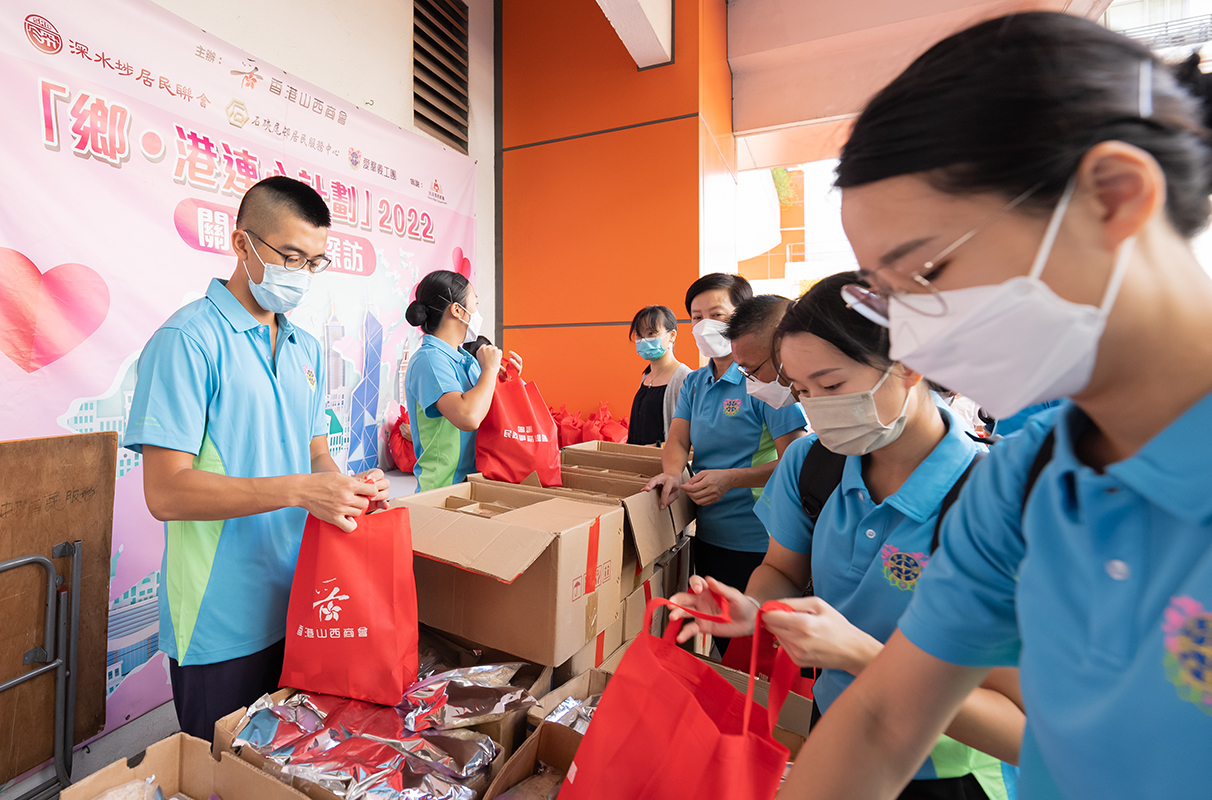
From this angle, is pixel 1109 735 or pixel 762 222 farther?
pixel 762 222

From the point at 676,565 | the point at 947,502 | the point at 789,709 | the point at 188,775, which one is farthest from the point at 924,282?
the point at 676,565

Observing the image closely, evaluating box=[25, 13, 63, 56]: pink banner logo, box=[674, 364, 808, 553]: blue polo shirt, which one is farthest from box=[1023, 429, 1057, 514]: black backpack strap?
box=[25, 13, 63, 56]: pink banner logo

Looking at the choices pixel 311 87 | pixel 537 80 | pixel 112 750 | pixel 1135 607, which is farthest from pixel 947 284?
pixel 537 80

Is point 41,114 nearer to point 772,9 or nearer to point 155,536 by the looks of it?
point 155,536

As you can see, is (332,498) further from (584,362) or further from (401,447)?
(584,362)

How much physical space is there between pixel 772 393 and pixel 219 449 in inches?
54.7

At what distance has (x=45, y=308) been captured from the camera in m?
1.84

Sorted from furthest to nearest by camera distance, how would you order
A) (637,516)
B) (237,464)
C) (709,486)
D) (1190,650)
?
(709,486) < (637,516) < (237,464) < (1190,650)

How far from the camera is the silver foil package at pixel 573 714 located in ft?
3.38

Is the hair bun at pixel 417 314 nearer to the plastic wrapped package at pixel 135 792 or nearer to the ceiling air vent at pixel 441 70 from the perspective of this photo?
the plastic wrapped package at pixel 135 792

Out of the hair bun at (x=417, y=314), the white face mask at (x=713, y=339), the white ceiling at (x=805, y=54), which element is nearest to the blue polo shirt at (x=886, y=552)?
the white face mask at (x=713, y=339)

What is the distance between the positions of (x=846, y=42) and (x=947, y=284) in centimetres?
474

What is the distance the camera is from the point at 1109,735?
0.39 m

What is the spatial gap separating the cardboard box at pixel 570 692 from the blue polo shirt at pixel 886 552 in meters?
0.47
